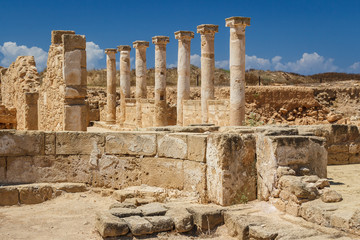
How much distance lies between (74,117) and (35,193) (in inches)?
130

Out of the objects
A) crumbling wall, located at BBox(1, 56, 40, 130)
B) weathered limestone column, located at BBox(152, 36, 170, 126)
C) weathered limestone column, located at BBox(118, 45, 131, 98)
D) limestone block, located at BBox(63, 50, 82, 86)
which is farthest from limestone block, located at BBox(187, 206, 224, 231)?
weathered limestone column, located at BBox(118, 45, 131, 98)

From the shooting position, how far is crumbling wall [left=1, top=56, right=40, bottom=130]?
14.0 metres

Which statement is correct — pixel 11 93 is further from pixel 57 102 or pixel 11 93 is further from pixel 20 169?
pixel 20 169

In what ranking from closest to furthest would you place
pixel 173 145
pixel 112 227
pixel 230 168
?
pixel 112 227 → pixel 230 168 → pixel 173 145

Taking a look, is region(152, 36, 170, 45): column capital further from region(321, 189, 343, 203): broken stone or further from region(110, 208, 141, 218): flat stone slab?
region(321, 189, 343, 203): broken stone

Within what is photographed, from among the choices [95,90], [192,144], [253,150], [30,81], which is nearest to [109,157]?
[192,144]

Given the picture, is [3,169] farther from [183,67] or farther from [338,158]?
[183,67]

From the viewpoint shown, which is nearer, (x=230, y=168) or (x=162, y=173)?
(x=230, y=168)

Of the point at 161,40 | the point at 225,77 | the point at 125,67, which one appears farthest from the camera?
the point at 225,77

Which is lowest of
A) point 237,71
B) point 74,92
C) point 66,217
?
point 66,217

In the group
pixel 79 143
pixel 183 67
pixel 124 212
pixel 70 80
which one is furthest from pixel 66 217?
pixel 183 67

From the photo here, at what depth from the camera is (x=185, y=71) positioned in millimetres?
19547

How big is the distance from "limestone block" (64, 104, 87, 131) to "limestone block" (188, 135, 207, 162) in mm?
4225

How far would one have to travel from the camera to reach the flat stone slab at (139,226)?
5.19 m
